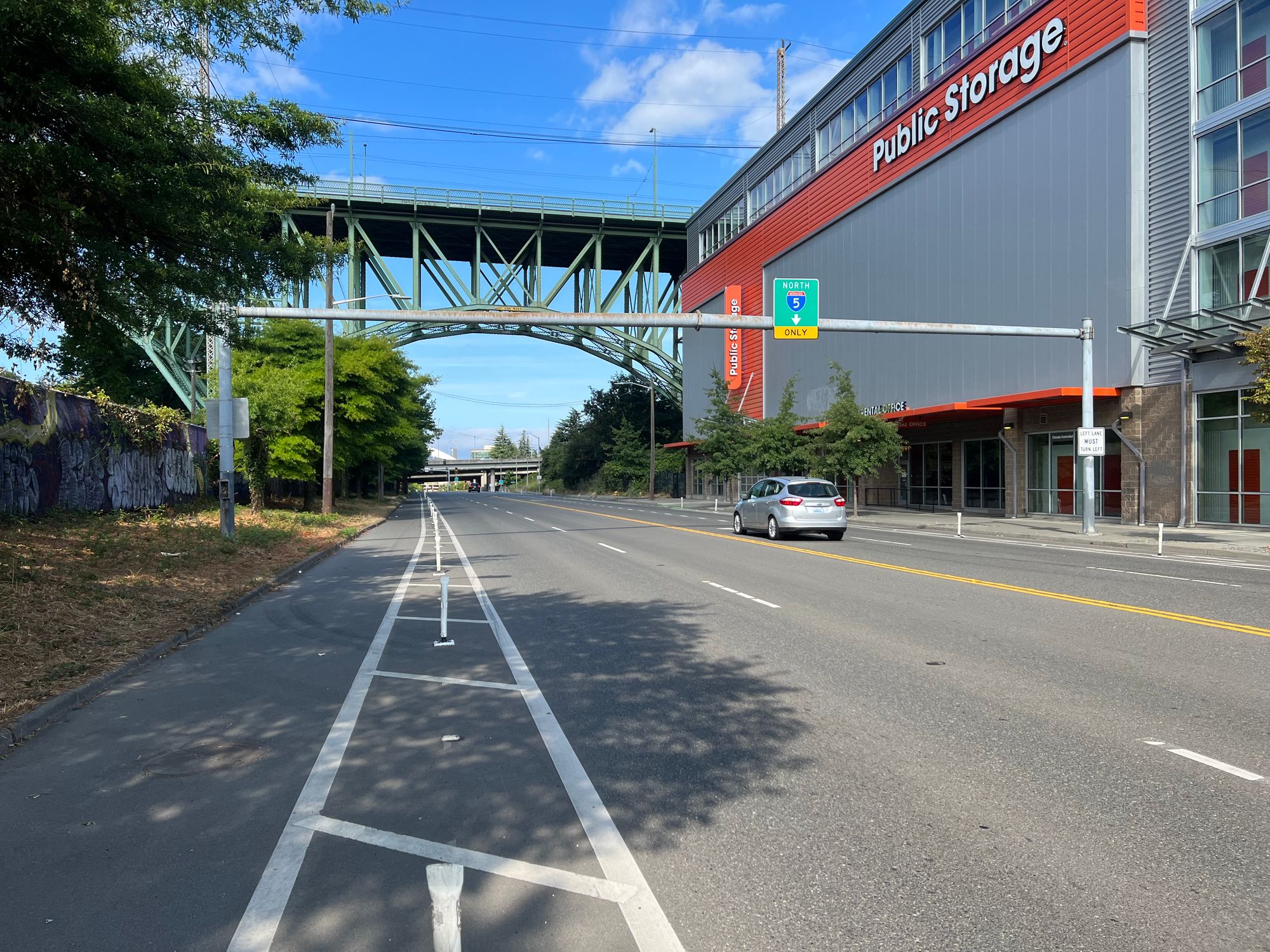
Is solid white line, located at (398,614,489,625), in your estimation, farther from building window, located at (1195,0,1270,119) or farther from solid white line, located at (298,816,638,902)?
building window, located at (1195,0,1270,119)

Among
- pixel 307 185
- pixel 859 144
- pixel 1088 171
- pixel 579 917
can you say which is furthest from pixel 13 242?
pixel 859 144

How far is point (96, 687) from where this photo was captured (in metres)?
7.54

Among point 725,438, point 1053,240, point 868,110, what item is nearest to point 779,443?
point 725,438

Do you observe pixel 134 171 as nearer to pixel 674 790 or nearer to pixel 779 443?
pixel 674 790

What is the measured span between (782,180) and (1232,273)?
2964 cm

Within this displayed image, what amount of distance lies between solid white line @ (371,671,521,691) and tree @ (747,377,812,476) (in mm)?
33828

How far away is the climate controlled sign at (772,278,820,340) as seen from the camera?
767 inches

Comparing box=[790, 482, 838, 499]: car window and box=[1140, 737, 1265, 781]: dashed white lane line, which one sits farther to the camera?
box=[790, 482, 838, 499]: car window

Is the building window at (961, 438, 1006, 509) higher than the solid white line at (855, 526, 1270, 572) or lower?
higher

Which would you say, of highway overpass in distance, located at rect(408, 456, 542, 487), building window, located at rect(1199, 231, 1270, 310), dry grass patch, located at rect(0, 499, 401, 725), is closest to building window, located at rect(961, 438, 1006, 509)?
building window, located at rect(1199, 231, 1270, 310)

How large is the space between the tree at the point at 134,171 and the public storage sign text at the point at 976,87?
26.2m

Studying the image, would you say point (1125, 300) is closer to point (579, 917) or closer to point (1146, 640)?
point (1146, 640)

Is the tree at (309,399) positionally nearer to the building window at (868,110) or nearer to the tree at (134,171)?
the tree at (134,171)

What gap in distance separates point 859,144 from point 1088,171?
15.1m
